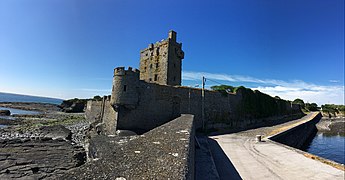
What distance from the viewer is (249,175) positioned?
863 cm

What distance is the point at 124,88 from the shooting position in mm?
15789

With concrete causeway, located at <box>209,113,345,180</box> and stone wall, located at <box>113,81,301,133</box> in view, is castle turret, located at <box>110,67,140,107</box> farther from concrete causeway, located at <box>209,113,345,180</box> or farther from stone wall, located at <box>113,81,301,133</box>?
concrete causeway, located at <box>209,113,345,180</box>

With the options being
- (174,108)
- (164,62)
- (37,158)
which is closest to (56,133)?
(37,158)

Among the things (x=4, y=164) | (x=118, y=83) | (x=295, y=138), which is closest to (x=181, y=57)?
(x=118, y=83)

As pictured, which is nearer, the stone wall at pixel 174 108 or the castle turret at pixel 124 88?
the castle turret at pixel 124 88

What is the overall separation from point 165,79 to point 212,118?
9040mm

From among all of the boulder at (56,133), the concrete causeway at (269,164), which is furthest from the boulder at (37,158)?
the concrete causeway at (269,164)

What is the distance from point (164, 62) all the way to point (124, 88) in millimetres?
12079

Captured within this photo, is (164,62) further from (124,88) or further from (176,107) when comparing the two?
(124,88)

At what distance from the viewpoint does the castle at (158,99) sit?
15953 mm

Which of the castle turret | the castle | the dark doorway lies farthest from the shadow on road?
the castle turret

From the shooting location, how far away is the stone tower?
26.4 metres

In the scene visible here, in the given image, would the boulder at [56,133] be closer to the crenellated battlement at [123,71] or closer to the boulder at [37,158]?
the boulder at [37,158]

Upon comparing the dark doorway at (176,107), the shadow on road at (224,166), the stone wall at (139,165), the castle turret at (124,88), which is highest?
the castle turret at (124,88)
